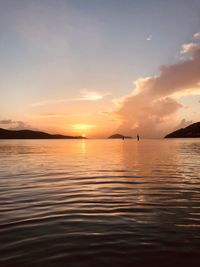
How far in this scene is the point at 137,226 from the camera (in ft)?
27.1

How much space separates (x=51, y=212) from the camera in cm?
1011

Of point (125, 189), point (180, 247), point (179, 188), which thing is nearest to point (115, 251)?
point (180, 247)

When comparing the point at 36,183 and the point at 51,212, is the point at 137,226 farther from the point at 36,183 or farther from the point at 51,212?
the point at 36,183

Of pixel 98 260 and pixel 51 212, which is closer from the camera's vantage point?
pixel 98 260

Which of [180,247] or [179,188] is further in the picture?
[179,188]

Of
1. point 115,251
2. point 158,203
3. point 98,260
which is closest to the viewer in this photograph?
point 98,260

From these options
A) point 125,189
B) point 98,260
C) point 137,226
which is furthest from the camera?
point 125,189

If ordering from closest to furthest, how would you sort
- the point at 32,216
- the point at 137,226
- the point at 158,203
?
1. the point at 137,226
2. the point at 32,216
3. the point at 158,203

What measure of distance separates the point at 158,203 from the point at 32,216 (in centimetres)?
540

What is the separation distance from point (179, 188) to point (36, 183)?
29.6ft

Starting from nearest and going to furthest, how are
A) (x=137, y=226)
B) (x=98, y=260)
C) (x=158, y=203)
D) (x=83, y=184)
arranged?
(x=98, y=260) < (x=137, y=226) < (x=158, y=203) < (x=83, y=184)

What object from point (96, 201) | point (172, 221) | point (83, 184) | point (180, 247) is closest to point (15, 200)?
point (96, 201)

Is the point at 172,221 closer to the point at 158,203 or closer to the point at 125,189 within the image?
the point at 158,203

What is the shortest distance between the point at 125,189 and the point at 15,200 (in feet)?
20.1
